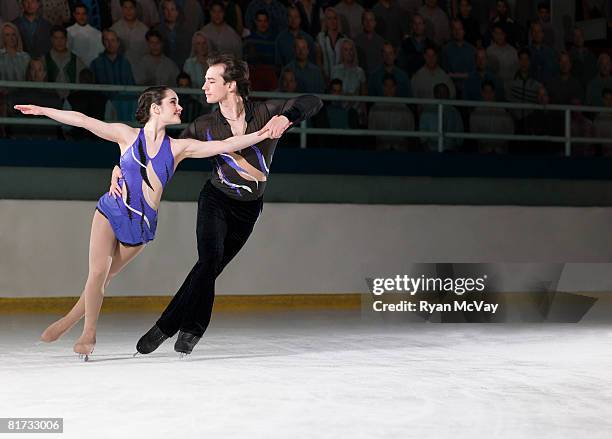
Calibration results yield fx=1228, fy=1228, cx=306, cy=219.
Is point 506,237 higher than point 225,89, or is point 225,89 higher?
point 225,89

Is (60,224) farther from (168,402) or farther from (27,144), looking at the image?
(168,402)

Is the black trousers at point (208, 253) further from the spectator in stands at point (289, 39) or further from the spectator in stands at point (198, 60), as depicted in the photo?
the spectator in stands at point (289, 39)

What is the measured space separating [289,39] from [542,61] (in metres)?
3.21

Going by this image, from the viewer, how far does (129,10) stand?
11961 mm

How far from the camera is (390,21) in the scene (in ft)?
44.2

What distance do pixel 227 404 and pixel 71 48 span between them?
6785 mm

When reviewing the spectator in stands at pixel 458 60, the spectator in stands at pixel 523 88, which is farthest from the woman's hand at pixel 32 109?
the spectator in stands at pixel 523 88

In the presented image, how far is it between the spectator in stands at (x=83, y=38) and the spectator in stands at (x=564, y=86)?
522 centimetres

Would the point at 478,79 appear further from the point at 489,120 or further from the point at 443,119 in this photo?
the point at 443,119

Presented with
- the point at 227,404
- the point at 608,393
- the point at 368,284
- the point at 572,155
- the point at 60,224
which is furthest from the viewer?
the point at 572,155

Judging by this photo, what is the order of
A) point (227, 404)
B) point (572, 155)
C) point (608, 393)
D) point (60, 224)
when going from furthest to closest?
1. point (572, 155)
2. point (60, 224)
3. point (608, 393)
4. point (227, 404)

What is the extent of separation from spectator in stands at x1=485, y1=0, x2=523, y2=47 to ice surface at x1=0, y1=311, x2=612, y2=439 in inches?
195

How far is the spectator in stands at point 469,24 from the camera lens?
45.5 ft

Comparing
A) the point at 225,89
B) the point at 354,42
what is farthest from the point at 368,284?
the point at 225,89
